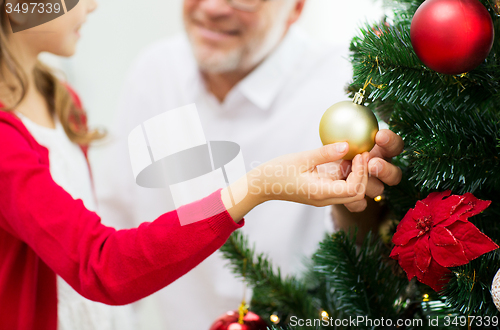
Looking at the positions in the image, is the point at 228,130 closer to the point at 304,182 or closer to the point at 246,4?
the point at 246,4

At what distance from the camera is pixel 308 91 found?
0.58m

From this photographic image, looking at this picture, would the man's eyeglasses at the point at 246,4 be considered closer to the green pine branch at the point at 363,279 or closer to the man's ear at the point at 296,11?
the man's ear at the point at 296,11

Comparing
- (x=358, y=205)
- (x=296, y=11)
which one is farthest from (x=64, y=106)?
(x=358, y=205)

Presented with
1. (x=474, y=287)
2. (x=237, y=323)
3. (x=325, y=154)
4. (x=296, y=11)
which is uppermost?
(x=296, y=11)

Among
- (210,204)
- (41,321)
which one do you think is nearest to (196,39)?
(210,204)

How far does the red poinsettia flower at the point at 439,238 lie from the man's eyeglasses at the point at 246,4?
0.35m

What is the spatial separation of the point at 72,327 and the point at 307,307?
0.31 meters

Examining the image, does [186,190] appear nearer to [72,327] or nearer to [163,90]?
[72,327]

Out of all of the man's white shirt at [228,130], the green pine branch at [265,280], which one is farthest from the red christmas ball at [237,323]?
the man's white shirt at [228,130]

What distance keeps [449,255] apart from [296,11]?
46cm

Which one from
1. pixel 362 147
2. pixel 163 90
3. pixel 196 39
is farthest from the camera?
pixel 163 90

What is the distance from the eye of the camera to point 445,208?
0.95 ft

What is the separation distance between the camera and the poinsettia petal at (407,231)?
298mm

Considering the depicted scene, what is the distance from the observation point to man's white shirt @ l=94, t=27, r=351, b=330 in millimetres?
598
